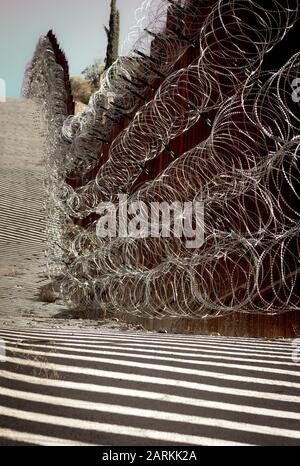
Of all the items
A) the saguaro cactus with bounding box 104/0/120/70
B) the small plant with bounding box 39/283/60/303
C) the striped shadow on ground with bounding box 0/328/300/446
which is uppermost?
the saguaro cactus with bounding box 104/0/120/70

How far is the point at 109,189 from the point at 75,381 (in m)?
4.07

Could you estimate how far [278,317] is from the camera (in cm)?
379

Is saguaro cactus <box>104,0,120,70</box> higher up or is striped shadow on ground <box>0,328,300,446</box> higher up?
saguaro cactus <box>104,0,120,70</box>

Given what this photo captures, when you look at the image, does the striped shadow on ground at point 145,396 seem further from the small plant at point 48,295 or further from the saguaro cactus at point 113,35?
the saguaro cactus at point 113,35

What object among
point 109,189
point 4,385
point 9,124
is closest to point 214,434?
point 4,385

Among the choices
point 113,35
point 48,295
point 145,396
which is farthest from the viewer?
point 113,35

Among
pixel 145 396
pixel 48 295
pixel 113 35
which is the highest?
pixel 113 35

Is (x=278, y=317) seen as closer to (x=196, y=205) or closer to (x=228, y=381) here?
(x=196, y=205)

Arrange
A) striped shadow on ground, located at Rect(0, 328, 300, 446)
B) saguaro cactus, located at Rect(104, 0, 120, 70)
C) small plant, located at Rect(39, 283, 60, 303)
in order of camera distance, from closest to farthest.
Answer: striped shadow on ground, located at Rect(0, 328, 300, 446)
small plant, located at Rect(39, 283, 60, 303)
saguaro cactus, located at Rect(104, 0, 120, 70)

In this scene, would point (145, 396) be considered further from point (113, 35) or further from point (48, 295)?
point (113, 35)

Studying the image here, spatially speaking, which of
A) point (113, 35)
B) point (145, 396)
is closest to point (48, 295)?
point (145, 396)

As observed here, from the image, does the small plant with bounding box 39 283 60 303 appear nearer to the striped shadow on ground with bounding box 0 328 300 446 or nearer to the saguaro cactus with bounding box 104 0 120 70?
the striped shadow on ground with bounding box 0 328 300 446

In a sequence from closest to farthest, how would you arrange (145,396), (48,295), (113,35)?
(145,396), (48,295), (113,35)

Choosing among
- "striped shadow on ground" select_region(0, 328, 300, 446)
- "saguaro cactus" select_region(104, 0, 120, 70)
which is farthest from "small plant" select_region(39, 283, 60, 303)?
"saguaro cactus" select_region(104, 0, 120, 70)
